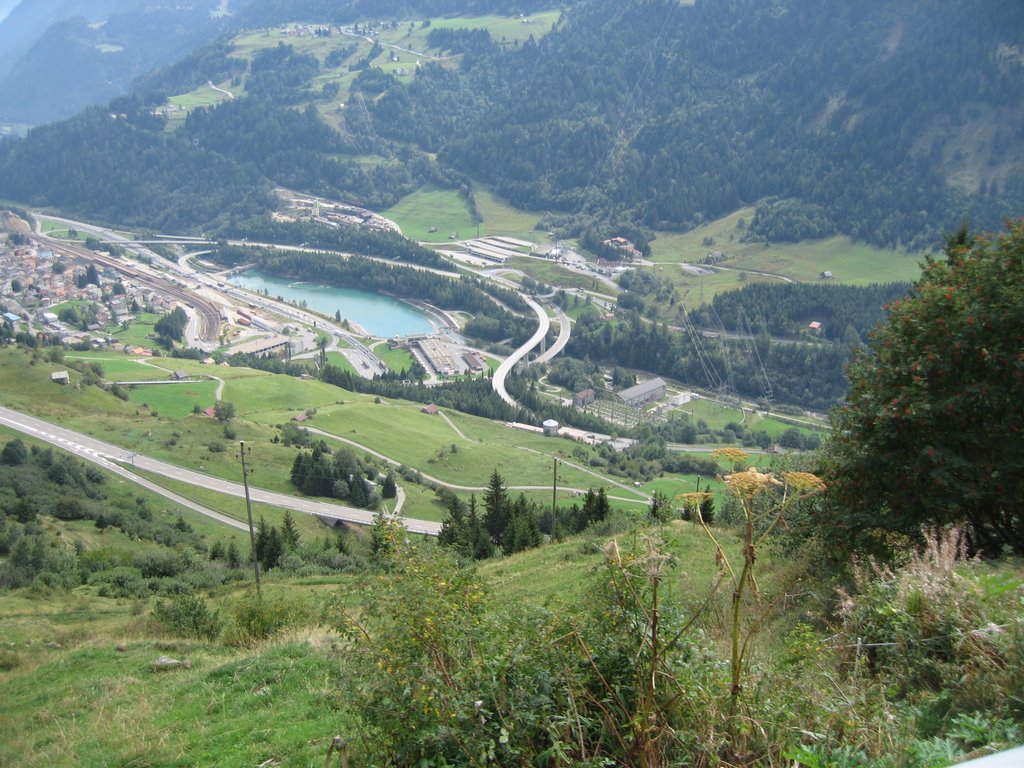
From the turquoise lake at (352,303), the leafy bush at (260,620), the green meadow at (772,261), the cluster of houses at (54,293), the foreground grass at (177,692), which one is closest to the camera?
the foreground grass at (177,692)

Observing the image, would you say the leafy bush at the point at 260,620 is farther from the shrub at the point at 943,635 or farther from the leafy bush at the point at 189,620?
the shrub at the point at 943,635

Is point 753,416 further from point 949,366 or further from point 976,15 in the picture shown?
point 976,15

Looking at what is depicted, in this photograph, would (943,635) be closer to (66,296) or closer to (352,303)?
(352,303)

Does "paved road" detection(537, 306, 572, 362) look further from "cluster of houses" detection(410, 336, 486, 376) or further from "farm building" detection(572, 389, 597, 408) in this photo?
"farm building" detection(572, 389, 597, 408)

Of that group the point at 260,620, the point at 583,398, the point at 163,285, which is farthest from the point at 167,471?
the point at 163,285

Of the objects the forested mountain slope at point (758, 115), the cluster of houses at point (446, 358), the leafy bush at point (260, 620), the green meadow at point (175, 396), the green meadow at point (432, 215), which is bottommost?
the cluster of houses at point (446, 358)

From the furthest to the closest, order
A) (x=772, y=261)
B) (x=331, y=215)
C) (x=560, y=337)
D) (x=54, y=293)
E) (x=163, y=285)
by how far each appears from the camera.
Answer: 1. (x=331, y=215)
2. (x=163, y=285)
3. (x=772, y=261)
4. (x=54, y=293)
5. (x=560, y=337)

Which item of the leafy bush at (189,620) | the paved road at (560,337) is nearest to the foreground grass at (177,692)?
the leafy bush at (189,620)
